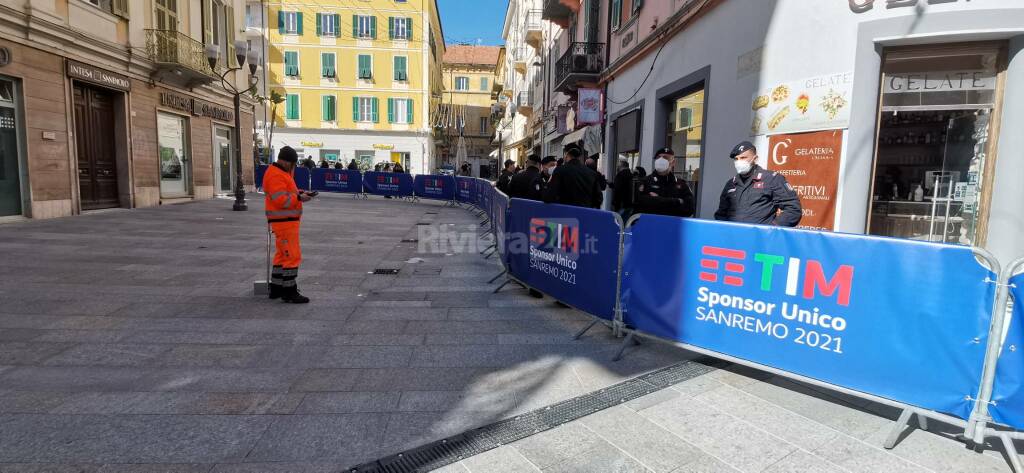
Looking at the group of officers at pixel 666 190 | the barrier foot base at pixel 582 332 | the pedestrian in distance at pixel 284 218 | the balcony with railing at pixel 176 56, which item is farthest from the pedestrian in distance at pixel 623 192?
the balcony with railing at pixel 176 56

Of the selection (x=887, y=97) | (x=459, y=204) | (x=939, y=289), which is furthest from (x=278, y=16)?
(x=939, y=289)

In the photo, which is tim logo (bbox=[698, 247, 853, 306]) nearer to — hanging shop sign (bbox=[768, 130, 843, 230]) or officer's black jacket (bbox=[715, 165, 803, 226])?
officer's black jacket (bbox=[715, 165, 803, 226])

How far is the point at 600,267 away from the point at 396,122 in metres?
40.1

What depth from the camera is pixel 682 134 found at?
35.7 ft

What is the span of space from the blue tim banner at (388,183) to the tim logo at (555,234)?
713 inches

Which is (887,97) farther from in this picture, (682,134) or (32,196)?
(32,196)

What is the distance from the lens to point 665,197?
22.0 ft

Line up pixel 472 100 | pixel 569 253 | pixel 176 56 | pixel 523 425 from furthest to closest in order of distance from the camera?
pixel 472 100
pixel 176 56
pixel 569 253
pixel 523 425

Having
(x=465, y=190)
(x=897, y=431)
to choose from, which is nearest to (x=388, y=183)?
(x=465, y=190)

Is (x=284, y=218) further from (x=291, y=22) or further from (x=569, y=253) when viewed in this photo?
(x=291, y=22)

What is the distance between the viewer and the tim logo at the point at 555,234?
5340mm

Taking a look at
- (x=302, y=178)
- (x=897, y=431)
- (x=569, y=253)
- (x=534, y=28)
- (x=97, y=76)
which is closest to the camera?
(x=897, y=431)

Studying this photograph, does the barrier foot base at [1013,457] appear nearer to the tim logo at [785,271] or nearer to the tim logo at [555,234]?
the tim logo at [785,271]

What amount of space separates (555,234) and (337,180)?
20908mm
